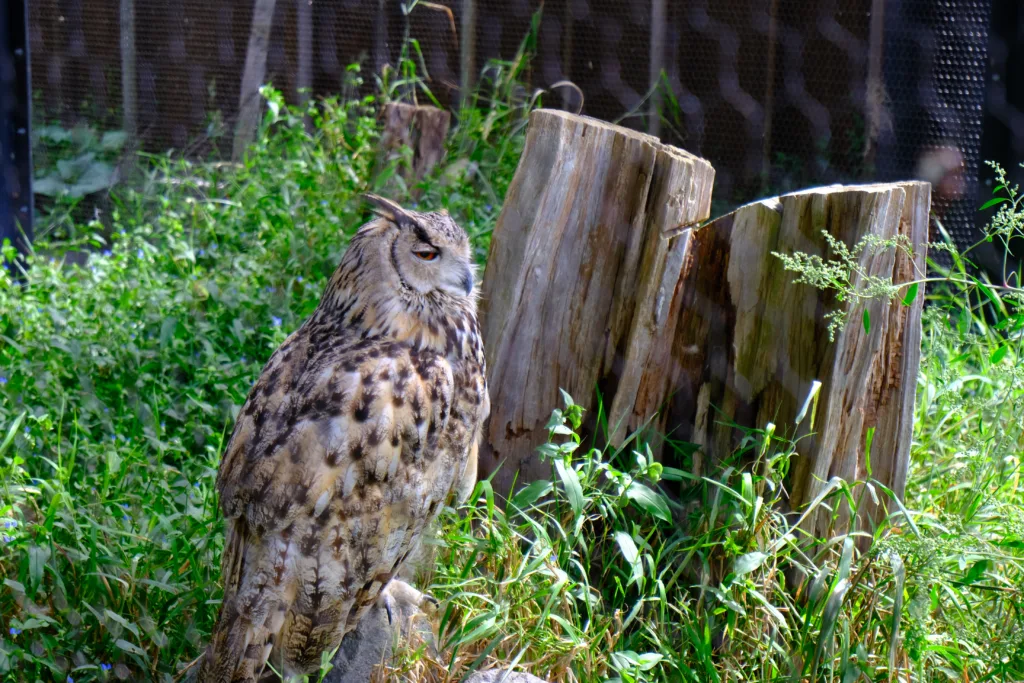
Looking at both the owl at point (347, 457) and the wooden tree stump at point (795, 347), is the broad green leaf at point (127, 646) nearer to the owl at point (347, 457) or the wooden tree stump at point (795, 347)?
the owl at point (347, 457)

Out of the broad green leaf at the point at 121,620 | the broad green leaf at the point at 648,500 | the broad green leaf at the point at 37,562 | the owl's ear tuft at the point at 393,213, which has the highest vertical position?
the owl's ear tuft at the point at 393,213

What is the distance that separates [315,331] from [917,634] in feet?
3.99

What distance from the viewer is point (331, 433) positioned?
5.41ft

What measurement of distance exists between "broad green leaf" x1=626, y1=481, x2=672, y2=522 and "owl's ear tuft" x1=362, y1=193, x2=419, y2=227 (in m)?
0.65

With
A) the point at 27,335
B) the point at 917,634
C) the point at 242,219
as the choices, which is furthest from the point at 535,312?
the point at 242,219

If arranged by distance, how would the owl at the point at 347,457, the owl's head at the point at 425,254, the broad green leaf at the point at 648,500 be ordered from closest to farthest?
the owl at the point at 347,457, the broad green leaf at the point at 648,500, the owl's head at the point at 425,254

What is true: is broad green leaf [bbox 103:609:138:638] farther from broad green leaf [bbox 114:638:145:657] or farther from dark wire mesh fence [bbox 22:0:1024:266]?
dark wire mesh fence [bbox 22:0:1024:266]

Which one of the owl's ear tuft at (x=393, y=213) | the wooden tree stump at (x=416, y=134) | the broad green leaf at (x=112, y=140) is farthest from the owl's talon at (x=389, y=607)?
the broad green leaf at (x=112, y=140)

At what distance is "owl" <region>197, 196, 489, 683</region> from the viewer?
5.32 feet

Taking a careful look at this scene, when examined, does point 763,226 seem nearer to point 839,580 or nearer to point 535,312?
point 535,312

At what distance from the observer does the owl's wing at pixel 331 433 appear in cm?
163

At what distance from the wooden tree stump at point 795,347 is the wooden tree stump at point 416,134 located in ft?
6.04

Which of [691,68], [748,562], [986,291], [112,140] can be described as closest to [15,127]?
[112,140]

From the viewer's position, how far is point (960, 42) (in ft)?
9.21
